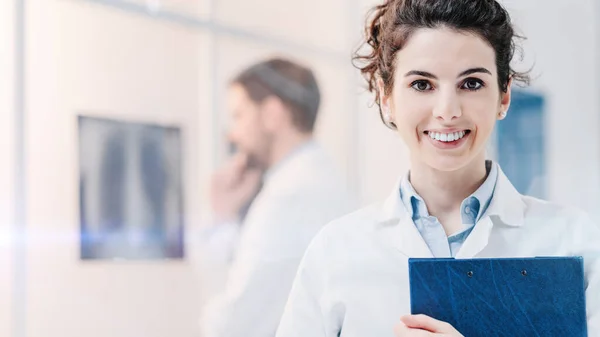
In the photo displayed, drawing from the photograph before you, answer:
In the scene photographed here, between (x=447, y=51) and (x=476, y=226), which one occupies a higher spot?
(x=447, y=51)

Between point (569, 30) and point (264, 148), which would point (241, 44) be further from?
point (569, 30)

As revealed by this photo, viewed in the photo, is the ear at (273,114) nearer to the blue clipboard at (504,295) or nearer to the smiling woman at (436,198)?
the smiling woman at (436,198)

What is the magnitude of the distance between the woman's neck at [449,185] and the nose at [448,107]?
0.11 metres

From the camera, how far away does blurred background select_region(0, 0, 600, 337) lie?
5.64 ft

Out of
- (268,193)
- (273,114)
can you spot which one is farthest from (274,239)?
(273,114)

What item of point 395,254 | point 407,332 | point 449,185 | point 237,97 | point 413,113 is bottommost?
point 407,332

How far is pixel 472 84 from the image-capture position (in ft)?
4.59

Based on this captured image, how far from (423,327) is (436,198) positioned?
0.79 ft

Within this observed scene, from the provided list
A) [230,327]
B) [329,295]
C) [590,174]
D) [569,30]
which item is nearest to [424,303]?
[329,295]

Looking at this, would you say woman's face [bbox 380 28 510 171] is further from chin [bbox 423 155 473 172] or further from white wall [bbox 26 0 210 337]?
white wall [bbox 26 0 210 337]

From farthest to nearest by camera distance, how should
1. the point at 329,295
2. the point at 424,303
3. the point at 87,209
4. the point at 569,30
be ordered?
the point at 569,30
the point at 87,209
the point at 329,295
the point at 424,303

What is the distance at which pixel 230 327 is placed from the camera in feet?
6.13

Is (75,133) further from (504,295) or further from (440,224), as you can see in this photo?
(504,295)

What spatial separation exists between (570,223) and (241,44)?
982 mm
